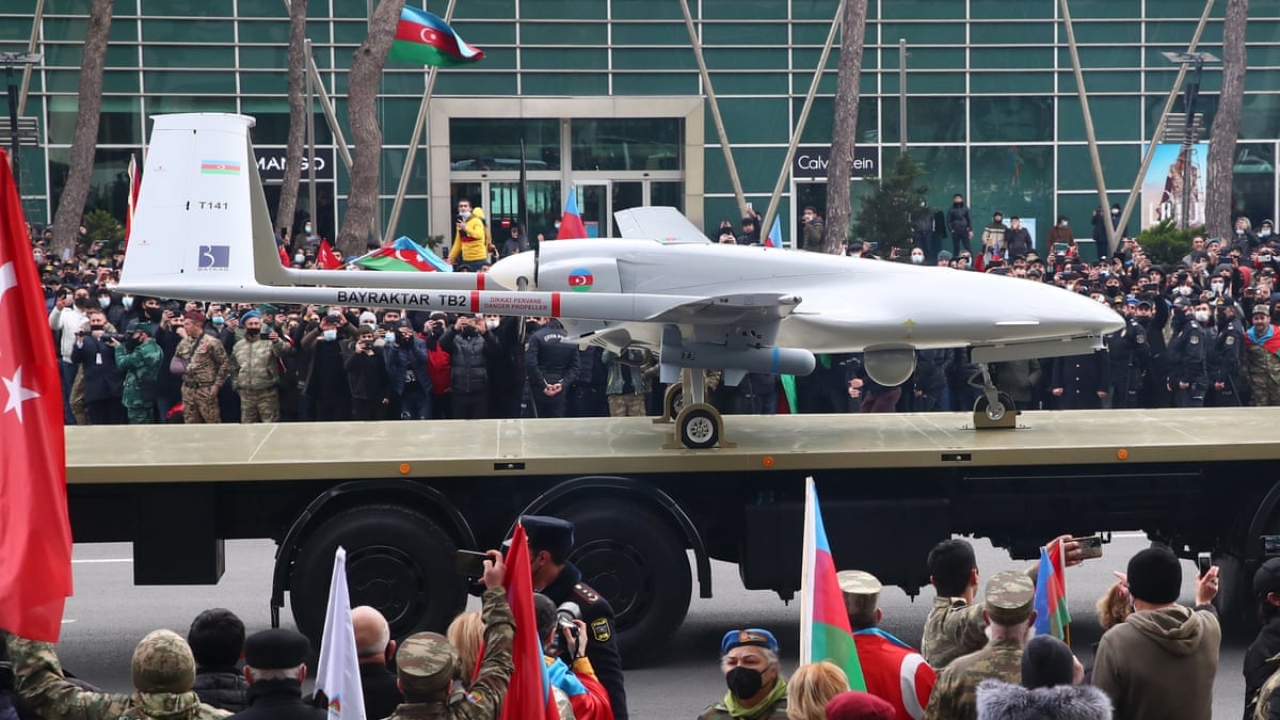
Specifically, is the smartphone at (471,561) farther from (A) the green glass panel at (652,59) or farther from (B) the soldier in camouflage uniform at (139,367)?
(A) the green glass panel at (652,59)

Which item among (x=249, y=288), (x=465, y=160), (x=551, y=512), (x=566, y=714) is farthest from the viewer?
(x=465, y=160)

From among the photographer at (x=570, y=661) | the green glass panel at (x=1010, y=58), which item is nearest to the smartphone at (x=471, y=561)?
the photographer at (x=570, y=661)

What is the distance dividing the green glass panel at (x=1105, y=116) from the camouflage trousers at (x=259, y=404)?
78.2 feet

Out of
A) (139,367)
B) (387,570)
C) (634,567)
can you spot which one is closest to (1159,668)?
(634,567)

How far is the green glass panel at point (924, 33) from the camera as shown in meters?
36.1

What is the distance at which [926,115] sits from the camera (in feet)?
119

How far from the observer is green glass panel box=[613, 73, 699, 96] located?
1407 inches

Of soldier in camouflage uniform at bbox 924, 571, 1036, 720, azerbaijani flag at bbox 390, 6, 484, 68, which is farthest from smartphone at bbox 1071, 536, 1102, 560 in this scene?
azerbaijani flag at bbox 390, 6, 484, 68

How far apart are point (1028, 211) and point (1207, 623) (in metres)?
31.6

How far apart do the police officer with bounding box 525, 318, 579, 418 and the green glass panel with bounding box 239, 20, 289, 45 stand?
19650mm

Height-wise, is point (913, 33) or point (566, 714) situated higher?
point (913, 33)

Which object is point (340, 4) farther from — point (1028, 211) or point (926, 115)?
point (1028, 211)

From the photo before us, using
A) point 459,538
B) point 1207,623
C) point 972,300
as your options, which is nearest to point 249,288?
point 459,538

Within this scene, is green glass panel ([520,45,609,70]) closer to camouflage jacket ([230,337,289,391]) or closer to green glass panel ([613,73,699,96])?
green glass panel ([613,73,699,96])
